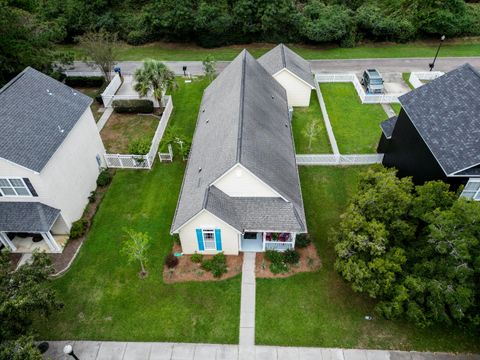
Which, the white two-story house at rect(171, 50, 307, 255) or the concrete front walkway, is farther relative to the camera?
the white two-story house at rect(171, 50, 307, 255)

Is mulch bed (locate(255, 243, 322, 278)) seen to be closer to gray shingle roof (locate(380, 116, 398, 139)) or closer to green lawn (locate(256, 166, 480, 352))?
green lawn (locate(256, 166, 480, 352))

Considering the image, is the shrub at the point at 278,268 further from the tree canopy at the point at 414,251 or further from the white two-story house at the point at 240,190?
the tree canopy at the point at 414,251

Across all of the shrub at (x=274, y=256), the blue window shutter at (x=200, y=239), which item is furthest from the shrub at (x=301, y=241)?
the blue window shutter at (x=200, y=239)

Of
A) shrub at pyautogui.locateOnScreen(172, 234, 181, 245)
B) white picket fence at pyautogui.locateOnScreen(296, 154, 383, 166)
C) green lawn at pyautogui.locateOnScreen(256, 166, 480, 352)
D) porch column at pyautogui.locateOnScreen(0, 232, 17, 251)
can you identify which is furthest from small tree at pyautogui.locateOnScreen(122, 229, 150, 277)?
white picket fence at pyautogui.locateOnScreen(296, 154, 383, 166)

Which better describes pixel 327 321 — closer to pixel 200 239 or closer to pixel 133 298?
pixel 200 239

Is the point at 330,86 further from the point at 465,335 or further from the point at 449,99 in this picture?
the point at 465,335

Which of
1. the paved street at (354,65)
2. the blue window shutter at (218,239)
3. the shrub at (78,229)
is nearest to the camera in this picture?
the blue window shutter at (218,239)
